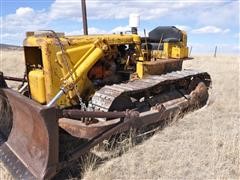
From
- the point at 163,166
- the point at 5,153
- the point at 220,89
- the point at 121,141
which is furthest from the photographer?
the point at 220,89

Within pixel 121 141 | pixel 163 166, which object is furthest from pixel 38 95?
pixel 163 166

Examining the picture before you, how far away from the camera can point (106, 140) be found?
5.31 meters

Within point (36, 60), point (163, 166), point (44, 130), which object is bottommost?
point (163, 166)

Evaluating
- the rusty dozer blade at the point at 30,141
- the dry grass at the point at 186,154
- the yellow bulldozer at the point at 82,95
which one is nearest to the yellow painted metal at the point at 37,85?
the yellow bulldozer at the point at 82,95

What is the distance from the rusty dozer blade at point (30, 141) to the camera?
411cm

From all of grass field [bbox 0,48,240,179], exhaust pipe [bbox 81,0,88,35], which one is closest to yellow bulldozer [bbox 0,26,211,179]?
grass field [bbox 0,48,240,179]

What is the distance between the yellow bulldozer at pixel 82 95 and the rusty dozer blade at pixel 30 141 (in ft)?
0.03

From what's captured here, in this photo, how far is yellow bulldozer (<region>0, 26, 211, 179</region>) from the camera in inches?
175

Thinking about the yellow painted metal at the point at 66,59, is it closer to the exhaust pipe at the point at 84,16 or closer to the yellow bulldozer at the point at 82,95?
the yellow bulldozer at the point at 82,95

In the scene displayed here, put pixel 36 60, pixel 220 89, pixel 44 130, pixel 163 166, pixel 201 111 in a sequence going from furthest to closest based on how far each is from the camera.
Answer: pixel 220 89 < pixel 201 111 < pixel 36 60 < pixel 163 166 < pixel 44 130

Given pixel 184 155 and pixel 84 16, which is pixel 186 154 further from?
pixel 84 16

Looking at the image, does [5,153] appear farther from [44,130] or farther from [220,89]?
[220,89]

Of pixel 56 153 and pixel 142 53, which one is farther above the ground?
pixel 142 53

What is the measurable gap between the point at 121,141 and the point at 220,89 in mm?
5563
